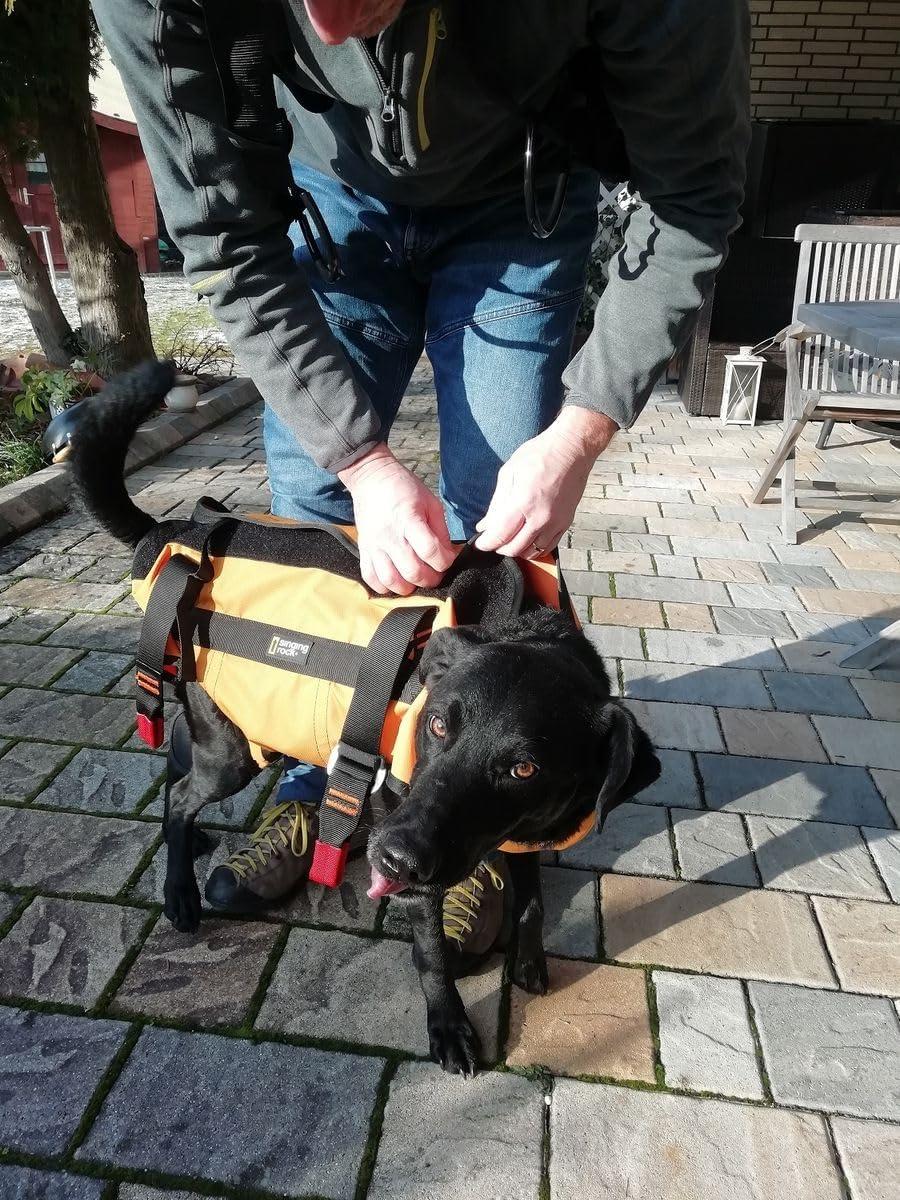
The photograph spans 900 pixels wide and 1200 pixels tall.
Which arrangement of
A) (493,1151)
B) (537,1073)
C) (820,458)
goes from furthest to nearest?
(820,458) → (537,1073) → (493,1151)

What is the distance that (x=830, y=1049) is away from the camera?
66.1 inches

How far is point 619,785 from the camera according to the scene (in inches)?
60.9

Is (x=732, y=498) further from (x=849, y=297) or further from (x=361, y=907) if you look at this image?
(x=361, y=907)

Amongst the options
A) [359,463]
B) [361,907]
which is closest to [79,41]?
[359,463]

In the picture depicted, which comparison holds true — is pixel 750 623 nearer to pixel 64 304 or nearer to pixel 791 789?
pixel 791 789

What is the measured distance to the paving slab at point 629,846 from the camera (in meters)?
2.17

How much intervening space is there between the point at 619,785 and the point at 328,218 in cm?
133

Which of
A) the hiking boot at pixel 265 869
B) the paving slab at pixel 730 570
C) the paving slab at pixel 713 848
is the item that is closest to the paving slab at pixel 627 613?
the paving slab at pixel 730 570

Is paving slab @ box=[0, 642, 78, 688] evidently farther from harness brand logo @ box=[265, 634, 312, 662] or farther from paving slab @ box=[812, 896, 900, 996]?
paving slab @ box=[812, 896, 900, 996]

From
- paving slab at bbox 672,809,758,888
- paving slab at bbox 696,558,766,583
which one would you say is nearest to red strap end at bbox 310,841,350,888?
paving slab at bbox 672,809,758,888

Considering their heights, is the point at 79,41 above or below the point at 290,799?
above

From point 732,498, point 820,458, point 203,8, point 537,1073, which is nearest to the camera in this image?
point 203,8

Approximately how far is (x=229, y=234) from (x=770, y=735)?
2.20 meters

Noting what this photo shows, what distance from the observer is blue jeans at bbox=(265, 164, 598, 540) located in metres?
1.74
